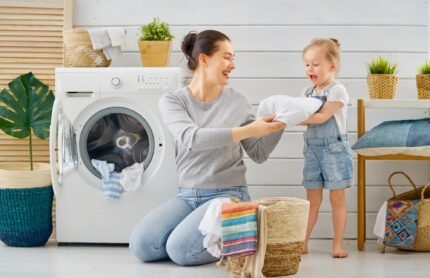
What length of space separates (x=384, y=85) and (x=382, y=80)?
0.03m

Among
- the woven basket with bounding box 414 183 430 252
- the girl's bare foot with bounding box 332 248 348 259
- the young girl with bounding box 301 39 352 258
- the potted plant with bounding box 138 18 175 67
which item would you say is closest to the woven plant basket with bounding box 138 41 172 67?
the potted plant with bounding box 138 18 175 67

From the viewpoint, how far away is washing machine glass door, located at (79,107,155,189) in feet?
11.9

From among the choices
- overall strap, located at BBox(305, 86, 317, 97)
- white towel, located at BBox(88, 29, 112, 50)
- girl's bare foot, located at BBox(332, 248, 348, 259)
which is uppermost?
white towel, located at BBox(88, 29, 112, 50)

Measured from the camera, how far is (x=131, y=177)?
3594 millimetres

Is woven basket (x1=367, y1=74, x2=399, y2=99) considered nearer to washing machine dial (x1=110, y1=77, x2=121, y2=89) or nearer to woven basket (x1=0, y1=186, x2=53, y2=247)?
washing machine dial (x1=110, y1=77, x2=121, y2=89)

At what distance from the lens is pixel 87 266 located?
318 cm

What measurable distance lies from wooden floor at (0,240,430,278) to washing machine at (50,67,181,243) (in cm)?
14

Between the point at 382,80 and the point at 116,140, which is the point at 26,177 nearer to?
the point at 116,140

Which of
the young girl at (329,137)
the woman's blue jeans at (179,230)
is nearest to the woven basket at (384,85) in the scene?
the young girl at (329,137)

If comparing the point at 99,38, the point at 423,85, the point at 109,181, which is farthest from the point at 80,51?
the point at 423,85

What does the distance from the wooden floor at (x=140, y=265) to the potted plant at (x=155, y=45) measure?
2.91 feet

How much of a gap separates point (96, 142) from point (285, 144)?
37.6 inches

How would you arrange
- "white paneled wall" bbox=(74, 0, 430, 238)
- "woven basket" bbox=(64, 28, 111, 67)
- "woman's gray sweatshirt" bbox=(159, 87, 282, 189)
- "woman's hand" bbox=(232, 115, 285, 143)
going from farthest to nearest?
"white paneled wall" bbox=(74, 0, 430, 238)
"woven basket" bbox=(64, 28, 111, 67)
"woman's gray sweatshirt" bbox=(159, 87, 282, 189)
"woman's hand" bbox=(232, 115, 285, 143)

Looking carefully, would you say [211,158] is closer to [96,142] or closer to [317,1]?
[96,142]
